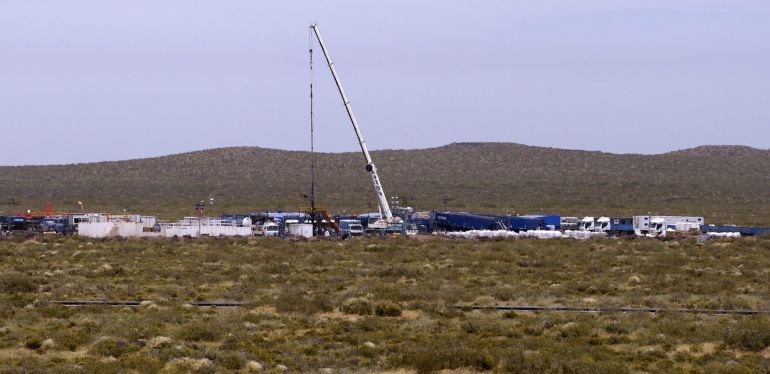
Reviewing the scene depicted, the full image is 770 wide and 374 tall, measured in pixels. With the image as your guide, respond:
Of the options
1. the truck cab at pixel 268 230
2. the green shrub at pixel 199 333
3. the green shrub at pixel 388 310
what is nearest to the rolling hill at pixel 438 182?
the truck cab at pixel 268 230

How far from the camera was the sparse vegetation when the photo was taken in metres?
24.6

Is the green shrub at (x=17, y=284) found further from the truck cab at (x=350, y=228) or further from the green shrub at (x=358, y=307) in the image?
the truck cab at (x=350, y=228)

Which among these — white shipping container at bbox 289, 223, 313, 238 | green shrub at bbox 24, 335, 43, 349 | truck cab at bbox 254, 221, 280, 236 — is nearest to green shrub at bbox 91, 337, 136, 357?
green shrub at bbox 24, 335, 43, 349

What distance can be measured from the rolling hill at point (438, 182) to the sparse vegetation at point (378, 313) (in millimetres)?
50205

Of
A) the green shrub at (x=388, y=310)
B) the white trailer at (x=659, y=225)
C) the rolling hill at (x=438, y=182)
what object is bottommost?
the green shrub at (x=388, y=310)

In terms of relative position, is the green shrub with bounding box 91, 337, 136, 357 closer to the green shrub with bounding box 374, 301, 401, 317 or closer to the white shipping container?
the green shrub with bounding box 374, 301, 401, 317

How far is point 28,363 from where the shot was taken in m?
24.0

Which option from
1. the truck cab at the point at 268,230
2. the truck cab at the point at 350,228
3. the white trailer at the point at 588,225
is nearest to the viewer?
the truck cab at the point at 268,230

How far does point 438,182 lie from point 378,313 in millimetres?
116638

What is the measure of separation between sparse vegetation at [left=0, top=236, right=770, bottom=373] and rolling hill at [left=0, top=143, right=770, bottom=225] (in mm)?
50205

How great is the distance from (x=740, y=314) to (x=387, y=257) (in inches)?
1044

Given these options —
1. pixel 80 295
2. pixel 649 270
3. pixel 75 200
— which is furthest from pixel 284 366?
pixel 75 200

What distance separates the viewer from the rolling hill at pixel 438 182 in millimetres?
122125

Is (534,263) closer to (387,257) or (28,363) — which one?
(387,257)
